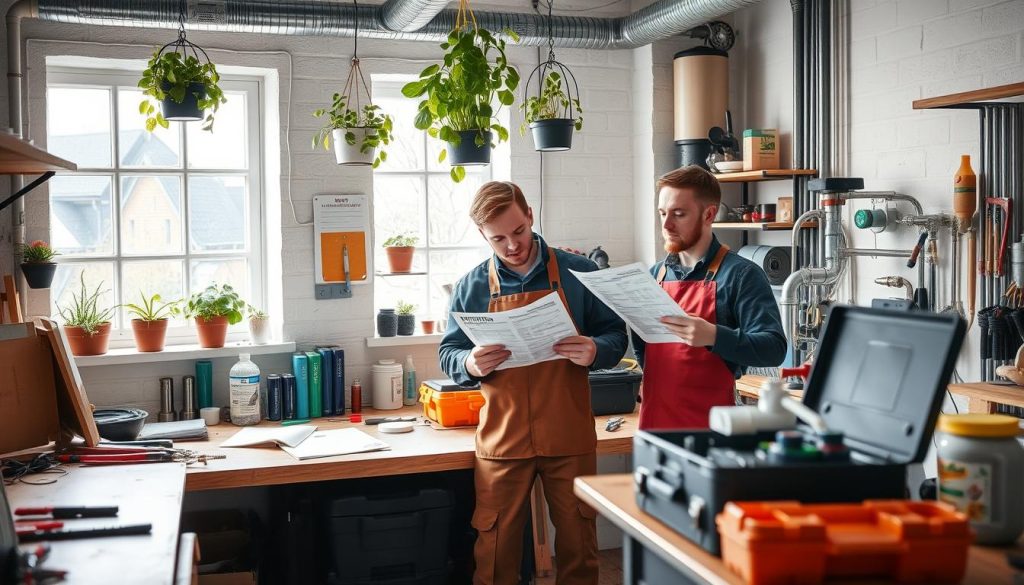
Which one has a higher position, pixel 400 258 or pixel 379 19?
pixel 379 19

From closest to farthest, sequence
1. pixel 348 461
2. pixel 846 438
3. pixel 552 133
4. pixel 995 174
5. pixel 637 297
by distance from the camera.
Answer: pixel 846 438 → pixel 637 297 → pixel 995 174 → pixel 348 461 → pixel 552 133

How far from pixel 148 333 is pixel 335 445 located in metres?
1.12

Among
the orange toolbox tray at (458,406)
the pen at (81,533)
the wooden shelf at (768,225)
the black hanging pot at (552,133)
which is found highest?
the black hanging pot at (552,133)

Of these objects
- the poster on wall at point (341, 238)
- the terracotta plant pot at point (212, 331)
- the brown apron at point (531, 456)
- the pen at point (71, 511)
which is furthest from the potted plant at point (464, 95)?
the pen at point (71, 511)

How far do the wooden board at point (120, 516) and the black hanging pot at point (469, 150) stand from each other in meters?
1.57

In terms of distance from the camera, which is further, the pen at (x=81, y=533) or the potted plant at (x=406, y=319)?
the potted plant at (x=406, y=319)

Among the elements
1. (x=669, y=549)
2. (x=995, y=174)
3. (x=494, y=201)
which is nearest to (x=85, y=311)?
(x=494, y=201)

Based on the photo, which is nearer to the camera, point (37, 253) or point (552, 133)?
point (37, 253)

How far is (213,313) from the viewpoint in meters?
4.41

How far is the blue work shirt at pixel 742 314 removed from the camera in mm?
2873

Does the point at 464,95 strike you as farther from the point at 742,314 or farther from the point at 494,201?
the point at 742,314

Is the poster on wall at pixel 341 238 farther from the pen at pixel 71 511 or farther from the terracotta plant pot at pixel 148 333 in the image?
the pen at pixel 71 511

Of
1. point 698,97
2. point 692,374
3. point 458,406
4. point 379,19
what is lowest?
point 458,406

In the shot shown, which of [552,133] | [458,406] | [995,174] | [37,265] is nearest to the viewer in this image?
[995,174]
